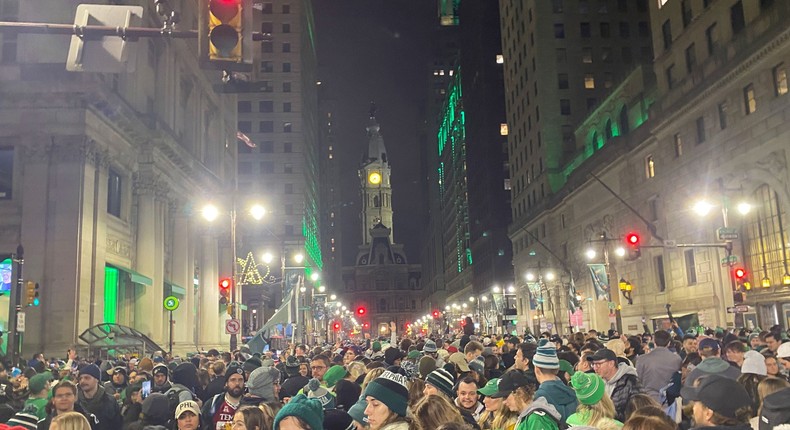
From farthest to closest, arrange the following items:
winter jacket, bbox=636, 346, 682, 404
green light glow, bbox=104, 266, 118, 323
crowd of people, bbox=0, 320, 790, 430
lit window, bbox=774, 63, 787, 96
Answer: green light glow, bbox=104, 266, 118, 323
lit window, bbox=774, 63, 787, 96
winter jacket, bbox=636, 346, 682, 404
crowd of people, bbox=0, 320, 790, 430

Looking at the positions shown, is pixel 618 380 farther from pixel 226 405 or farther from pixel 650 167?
pixel 650 167

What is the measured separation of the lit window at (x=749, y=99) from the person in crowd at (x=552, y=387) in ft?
105

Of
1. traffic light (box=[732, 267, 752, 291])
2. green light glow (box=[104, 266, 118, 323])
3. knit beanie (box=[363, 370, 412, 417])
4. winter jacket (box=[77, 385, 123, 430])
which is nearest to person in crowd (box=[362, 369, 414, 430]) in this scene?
knit beanie (box=[363, 370, 412, 417])

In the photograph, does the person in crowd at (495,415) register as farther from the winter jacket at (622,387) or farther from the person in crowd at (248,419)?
the person in crowd at (248,419)

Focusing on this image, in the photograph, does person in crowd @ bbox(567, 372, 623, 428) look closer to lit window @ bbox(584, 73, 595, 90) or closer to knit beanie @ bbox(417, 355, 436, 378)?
knit beanie @ bbox(417, 355, 436, 378)

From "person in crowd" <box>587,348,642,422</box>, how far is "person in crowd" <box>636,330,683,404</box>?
2.28 m

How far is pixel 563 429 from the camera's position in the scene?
24.7 feet

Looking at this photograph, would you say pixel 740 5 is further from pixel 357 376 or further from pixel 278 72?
pixel 278 72

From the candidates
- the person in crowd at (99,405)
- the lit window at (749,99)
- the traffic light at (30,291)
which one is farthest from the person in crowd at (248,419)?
the lit window at (749,99)

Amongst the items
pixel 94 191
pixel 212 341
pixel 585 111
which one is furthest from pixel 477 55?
pixel 94 191

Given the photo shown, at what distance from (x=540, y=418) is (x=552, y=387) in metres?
1.90

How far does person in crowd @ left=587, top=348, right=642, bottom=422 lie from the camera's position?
29.7 ft

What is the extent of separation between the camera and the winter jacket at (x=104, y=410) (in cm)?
958

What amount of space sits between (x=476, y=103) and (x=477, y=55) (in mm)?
7763
